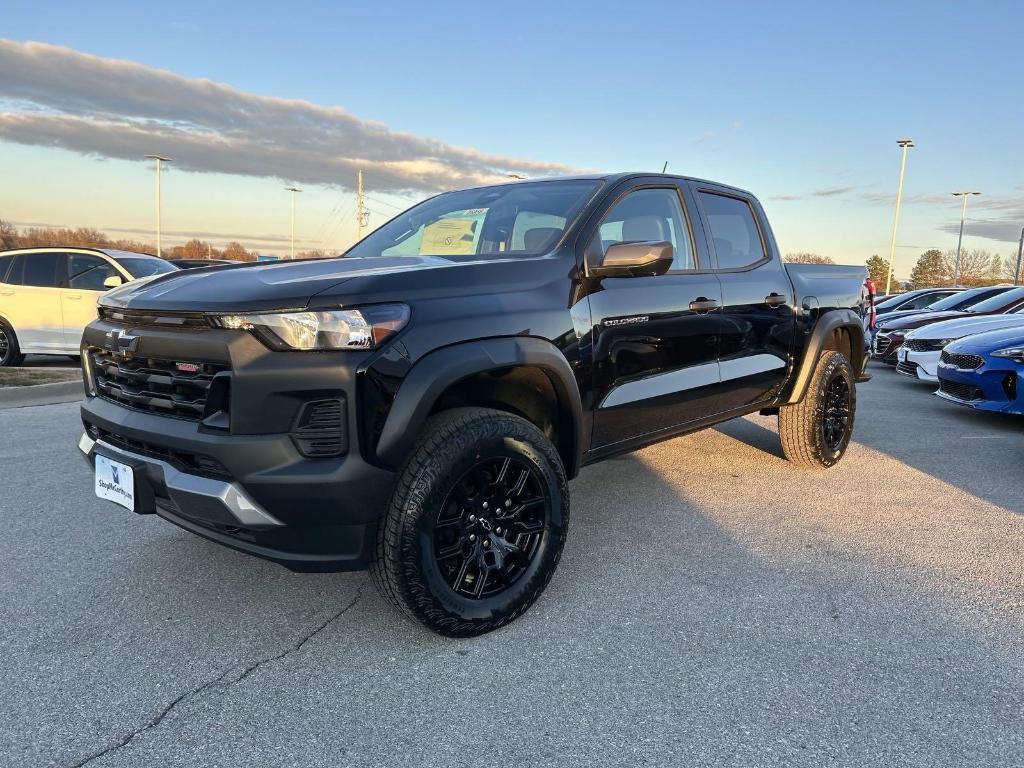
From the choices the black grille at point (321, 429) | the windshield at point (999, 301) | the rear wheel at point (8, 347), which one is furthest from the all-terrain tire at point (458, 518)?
the windshield at point (999, 301)

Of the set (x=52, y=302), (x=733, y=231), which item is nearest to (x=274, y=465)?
(x=733, y=231)

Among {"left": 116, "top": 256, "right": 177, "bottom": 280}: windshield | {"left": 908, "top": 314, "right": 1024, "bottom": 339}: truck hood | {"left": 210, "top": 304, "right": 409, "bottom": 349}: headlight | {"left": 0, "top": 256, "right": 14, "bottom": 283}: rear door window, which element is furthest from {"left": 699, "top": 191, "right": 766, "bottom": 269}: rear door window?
{"left": 0, "top": 256, "right": 14, "bottom": 283}: rear door window

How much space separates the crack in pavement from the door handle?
2154 millimetres

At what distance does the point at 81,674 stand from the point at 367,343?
146cm

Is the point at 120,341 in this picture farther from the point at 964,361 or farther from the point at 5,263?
the point at 5,263

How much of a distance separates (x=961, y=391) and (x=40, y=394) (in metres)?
9.32

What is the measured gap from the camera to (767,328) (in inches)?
170

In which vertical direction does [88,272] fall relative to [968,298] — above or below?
below

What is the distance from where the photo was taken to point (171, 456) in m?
2.47

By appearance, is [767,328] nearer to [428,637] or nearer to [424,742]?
[428,637]

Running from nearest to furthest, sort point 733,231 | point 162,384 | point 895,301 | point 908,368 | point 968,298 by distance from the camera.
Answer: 1. point 162,384
2. point 733,231
3. point 908,368
4. point 968,298
5. point 895,301

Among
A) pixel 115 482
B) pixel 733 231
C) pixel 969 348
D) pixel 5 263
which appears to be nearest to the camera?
pixel 115 482

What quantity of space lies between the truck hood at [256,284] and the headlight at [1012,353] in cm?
561

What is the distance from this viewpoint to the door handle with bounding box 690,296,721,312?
3.68 m
